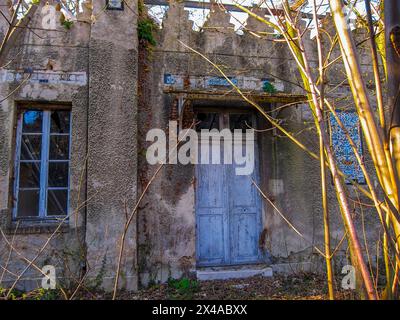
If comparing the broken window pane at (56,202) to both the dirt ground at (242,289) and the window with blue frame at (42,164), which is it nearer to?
the window with blue frame at (42,164)

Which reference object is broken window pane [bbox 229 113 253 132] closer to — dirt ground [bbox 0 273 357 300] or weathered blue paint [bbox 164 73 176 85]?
weathered blue paint [bbox 164 73 176 85]

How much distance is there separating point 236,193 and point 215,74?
208 centimetres

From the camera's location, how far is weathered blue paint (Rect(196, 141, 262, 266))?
5.81 meters

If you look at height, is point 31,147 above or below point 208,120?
below

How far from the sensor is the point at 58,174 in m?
5.38

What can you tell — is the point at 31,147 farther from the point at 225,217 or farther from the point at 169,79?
the point at 225,217

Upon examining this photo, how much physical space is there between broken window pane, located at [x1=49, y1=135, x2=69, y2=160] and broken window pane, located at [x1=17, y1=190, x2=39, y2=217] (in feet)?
2.01

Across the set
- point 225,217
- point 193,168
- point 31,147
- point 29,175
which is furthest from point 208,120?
point 29,175

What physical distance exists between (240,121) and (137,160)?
2.00m

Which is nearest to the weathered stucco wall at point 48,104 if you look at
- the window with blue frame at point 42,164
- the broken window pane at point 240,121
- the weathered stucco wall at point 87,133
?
the weathered stucco wall at point 87,133

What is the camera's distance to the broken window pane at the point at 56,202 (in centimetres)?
528

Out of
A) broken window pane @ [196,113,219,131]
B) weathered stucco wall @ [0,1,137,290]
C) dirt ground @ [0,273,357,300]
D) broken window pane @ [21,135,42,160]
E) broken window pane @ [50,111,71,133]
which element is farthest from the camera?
broken window pane @ [196,113,219,131]

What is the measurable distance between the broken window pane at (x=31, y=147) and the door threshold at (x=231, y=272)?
312 cm

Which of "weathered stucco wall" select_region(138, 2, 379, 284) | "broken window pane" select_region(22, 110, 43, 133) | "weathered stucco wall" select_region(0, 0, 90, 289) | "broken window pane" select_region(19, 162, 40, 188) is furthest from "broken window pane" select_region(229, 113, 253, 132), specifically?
"broken window pane" select_region(19, 162, 40, 188)
